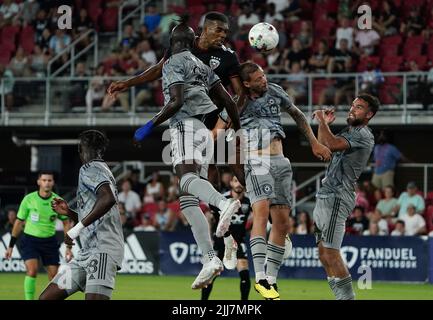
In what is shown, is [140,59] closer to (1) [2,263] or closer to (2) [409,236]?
(1) [2,263]

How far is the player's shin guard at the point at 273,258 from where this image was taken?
1273 cm

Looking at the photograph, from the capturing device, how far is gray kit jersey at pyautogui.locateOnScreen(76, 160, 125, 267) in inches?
426

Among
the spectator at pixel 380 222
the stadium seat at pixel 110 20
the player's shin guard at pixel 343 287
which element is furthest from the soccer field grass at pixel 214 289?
the stadium seat at pixel 110 20

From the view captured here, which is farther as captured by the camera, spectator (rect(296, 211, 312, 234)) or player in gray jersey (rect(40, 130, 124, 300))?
spectator (rect(296, 211, 312, 234))

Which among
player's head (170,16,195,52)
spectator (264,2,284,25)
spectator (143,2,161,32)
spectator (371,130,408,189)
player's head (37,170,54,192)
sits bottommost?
player's head (37,170,54,192)

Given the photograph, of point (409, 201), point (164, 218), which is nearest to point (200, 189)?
point (409, 201)

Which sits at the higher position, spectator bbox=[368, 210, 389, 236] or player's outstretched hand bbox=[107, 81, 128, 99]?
spectator bbox=[368, 210, 389, 236]

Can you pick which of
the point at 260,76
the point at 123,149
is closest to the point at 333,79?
the point at 123,149

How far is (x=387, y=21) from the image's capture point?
2598cm

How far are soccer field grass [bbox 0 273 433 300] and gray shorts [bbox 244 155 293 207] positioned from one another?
5.26 meters

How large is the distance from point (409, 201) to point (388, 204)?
1.86 ft

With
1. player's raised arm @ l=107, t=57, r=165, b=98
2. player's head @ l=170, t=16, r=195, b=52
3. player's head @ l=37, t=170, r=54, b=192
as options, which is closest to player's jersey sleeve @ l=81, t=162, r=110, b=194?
player's head @ l=170, t=16, r=195, b=52

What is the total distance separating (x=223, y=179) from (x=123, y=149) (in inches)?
355

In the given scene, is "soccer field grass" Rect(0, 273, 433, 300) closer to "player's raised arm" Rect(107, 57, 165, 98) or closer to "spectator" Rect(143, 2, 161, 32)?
"player's raised arm" Rect(107, 57, 165, 98)
